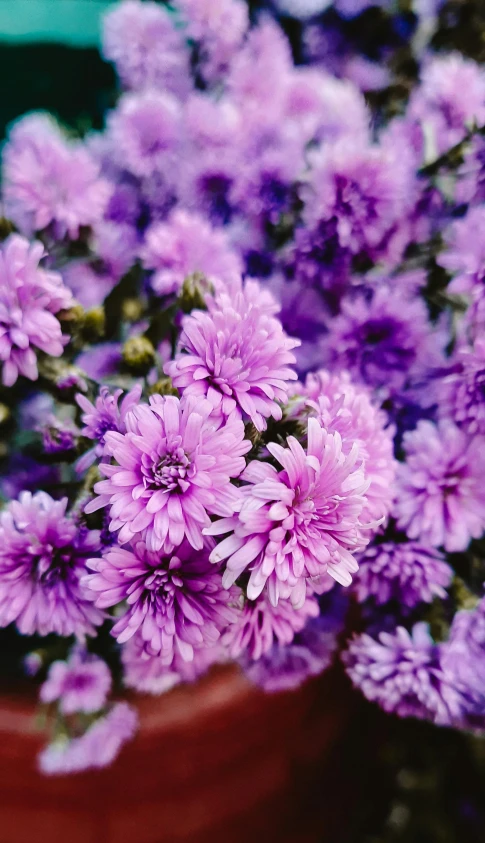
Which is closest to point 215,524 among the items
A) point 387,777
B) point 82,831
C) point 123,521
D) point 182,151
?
point 123,521

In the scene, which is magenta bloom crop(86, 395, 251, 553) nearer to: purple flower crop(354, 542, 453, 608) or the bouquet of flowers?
the bouquet of flowers

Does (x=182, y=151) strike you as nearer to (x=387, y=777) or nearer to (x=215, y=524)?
(x=215, y=524)

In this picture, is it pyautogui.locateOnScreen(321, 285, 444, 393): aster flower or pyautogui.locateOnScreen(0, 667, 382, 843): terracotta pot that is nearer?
pyautogui.locateOnScreen(321, 285, 444, 393): aster flower

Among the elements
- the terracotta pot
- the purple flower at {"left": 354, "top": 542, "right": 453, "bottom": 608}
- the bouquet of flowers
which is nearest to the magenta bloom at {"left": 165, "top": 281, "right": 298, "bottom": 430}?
the bouquet of flowers

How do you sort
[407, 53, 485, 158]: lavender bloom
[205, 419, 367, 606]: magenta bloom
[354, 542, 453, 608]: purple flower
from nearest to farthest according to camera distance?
[205, 419, 367, 606]: magenta bloom
[354, 542, 453, 608]: purple flower
[407, 53, 485, 158]: lavender bloom

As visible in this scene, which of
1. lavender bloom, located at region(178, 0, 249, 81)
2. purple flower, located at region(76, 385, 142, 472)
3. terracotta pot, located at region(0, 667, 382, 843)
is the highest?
lavender bloom, located at region(178, 0, 249, 81)

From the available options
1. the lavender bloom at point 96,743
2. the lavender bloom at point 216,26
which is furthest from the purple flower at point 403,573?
the lavender bloom at point 216,26
